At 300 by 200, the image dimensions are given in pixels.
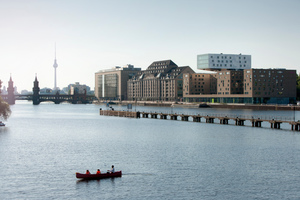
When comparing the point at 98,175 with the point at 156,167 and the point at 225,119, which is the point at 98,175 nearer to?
the point at 156,167

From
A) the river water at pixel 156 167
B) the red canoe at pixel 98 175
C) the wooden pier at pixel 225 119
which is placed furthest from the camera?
the wooden pier at pixel 225 119

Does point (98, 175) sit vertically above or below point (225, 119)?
below

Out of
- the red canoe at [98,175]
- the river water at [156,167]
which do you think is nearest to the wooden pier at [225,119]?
the river water at [156,167]

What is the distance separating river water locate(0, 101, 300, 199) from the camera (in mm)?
50222

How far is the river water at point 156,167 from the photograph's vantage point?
5022 centimetres

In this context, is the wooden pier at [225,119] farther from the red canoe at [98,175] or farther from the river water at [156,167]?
the red canoe at [98,175]

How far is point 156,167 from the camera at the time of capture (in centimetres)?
6334

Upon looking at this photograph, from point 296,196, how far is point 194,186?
12484 mm

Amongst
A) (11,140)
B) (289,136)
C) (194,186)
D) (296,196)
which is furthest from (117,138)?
(296,196)

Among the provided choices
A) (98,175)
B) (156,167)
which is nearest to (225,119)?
(156,167)

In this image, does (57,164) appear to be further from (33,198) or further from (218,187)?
(218,187)

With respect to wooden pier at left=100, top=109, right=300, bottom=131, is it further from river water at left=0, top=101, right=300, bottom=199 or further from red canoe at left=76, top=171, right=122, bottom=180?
red canoe at left=76, top=171, right=122, bottom=180

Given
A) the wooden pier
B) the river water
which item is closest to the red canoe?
the river water

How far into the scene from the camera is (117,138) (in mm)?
102562
